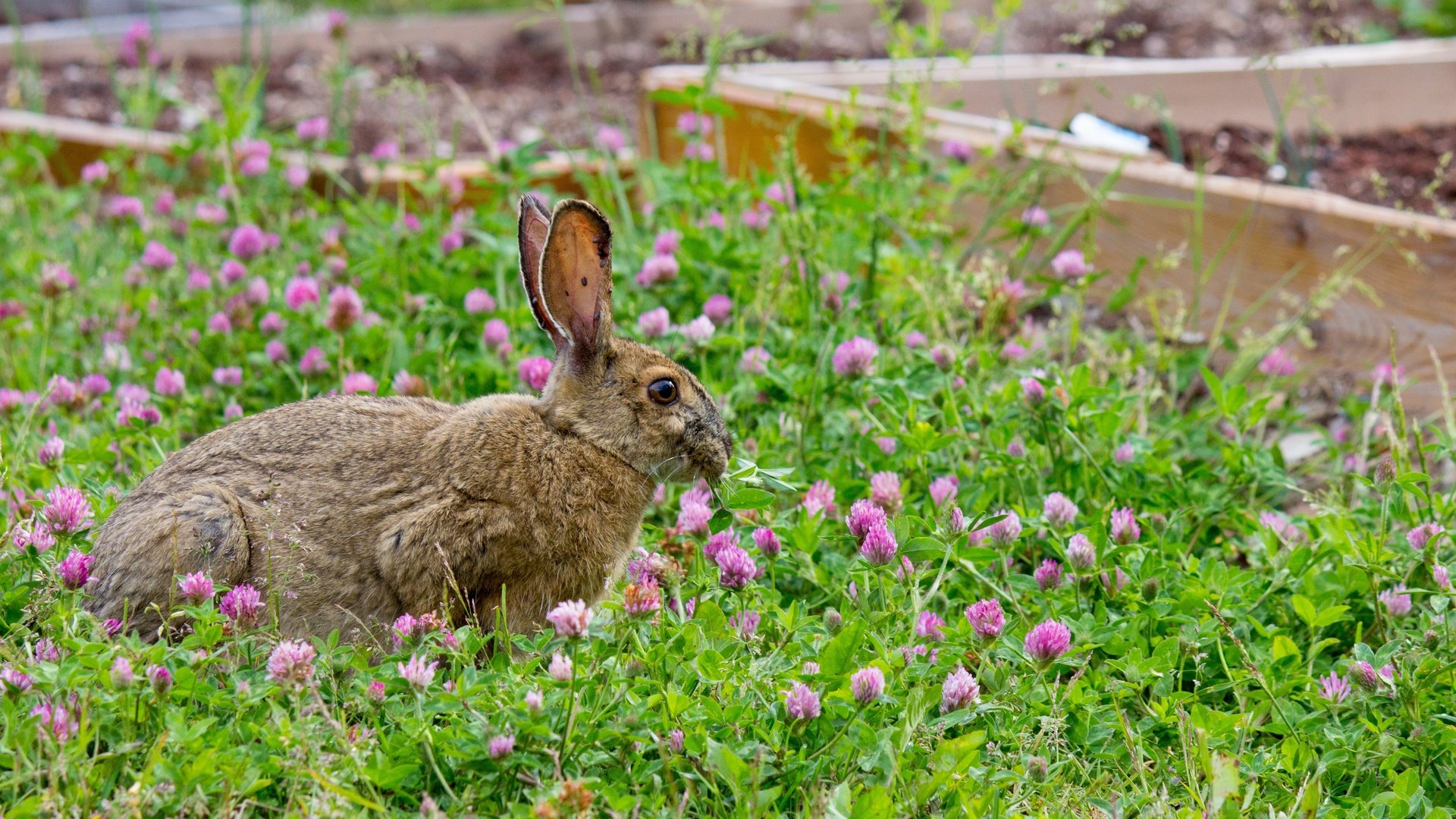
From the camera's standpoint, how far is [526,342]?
15.5ft

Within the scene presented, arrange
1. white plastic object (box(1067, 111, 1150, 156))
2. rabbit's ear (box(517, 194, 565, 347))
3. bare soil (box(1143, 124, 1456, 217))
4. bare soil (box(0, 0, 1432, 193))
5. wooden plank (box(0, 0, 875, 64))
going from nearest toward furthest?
rabbit's ear (box(517, 194, 565, 347)), bare soil (box(1143, 124, 1456, 217)), white plastic object (box(1067, 111, 1150, 156)), bare soil (box(0, 0, 1432, 193)), wooden plank (box(0, 0, 875, 64))

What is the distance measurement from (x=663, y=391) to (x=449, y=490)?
0.57m

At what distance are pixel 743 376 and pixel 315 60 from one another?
6.56 m

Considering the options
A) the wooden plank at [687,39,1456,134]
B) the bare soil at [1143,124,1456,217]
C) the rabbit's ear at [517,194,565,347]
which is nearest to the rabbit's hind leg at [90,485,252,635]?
the rabbit's ear at [517,194,565,347]

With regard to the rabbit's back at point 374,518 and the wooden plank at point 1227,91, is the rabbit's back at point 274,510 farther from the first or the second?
the wooden plank at point 1227,91

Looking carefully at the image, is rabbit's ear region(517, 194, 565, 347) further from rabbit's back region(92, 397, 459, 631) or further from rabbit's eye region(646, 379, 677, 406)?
rabbit's back region(92, 397, 459, 631)

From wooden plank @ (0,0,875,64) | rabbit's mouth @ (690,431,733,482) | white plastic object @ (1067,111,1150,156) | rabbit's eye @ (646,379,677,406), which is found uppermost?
wooden plank @ (0,0,875,64)

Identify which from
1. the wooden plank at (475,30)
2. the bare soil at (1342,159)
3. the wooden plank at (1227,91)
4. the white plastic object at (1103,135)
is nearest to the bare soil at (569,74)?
the bare soil at (1342,159)

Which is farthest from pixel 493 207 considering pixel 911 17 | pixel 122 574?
pixel 911 17

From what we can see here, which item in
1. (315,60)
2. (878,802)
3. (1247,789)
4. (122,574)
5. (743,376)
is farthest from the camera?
(315,60)

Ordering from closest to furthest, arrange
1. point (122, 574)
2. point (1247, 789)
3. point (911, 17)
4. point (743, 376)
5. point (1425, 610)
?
point (1247, 789)
point (122, 574)
point (1425, 610)
point (743, 376)
point (911, 17)

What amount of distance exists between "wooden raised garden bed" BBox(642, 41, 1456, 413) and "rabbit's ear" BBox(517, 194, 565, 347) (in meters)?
2.02

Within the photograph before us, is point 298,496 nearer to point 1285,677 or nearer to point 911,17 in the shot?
point 1285,677

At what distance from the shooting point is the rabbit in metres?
3.06
